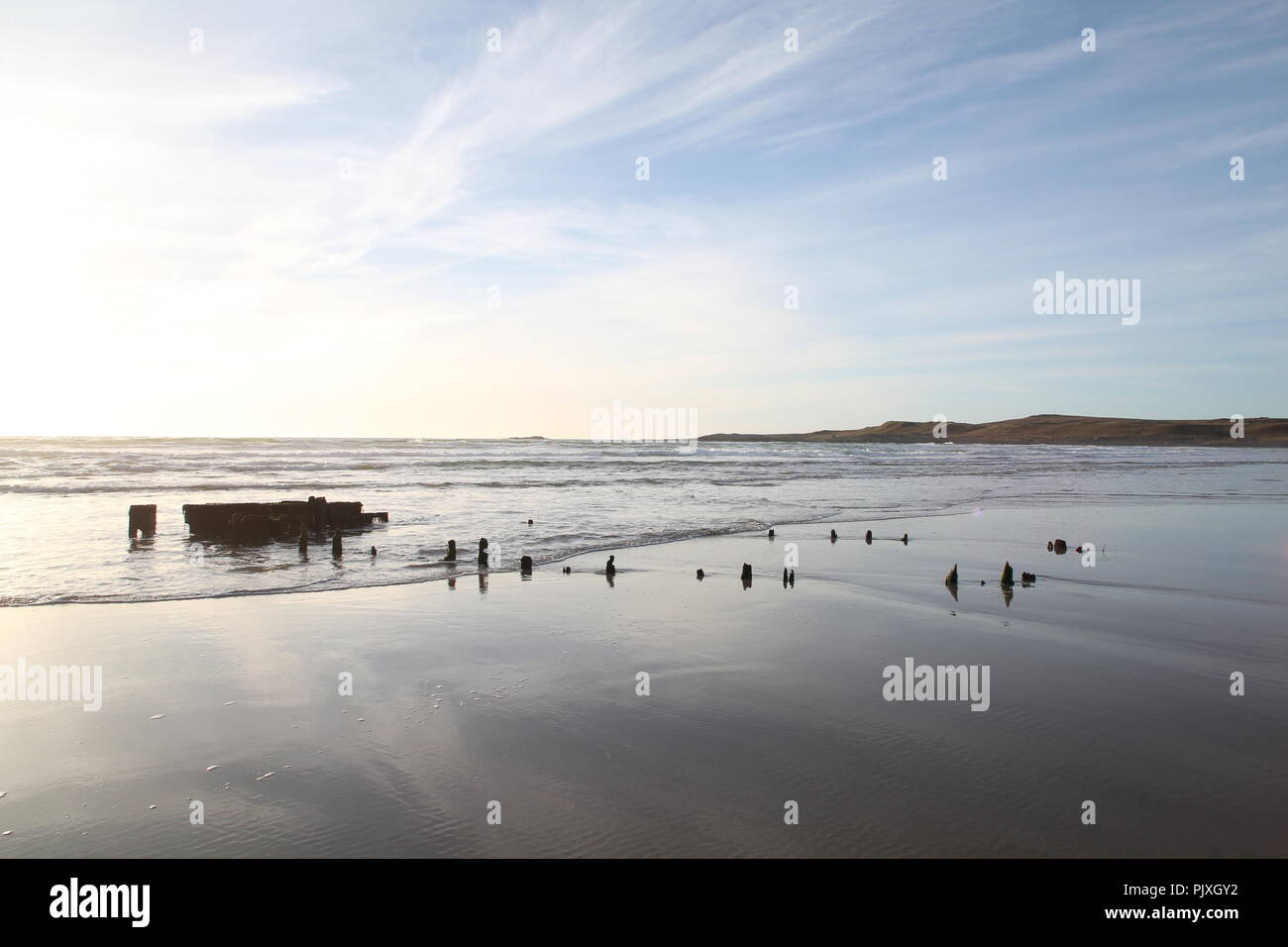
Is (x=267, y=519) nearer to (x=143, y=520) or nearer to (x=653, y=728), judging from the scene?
(x=143, y=520)

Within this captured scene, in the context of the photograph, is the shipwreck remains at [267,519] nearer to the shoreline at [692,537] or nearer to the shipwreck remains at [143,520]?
the shipwreck remains at [143,520]

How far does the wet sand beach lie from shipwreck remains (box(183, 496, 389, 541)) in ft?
36.0

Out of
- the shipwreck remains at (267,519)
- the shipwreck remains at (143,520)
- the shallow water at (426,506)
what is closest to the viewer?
the shallow water at (426,506)

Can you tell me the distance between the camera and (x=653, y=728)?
757 centimetres

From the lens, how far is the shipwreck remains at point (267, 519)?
79.7 feet

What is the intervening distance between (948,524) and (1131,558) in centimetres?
846

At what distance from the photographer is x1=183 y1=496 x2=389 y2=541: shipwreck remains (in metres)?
24.3

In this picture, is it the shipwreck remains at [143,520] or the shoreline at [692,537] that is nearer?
the shoreline at [692,537]

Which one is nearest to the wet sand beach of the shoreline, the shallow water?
the shoreline

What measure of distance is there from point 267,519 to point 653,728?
71.3 ft

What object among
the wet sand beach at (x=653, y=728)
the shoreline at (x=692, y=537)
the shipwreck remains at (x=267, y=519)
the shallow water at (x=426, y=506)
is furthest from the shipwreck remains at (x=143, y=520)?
the wet sand beach at (x=653, y=728)

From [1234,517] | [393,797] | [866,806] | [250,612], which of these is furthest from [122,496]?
[1234,517]

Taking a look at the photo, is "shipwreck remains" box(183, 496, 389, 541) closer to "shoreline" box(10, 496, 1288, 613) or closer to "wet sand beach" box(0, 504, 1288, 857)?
"shoreline" box(10, 496, 1288, 613)

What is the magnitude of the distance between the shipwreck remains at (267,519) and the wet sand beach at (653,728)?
11.0 metres
